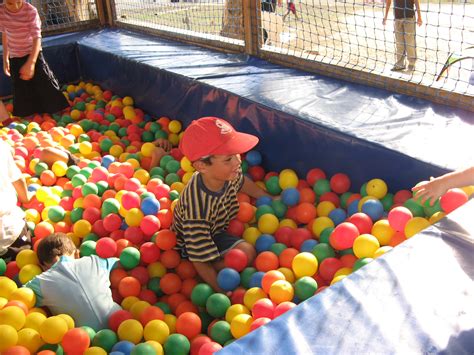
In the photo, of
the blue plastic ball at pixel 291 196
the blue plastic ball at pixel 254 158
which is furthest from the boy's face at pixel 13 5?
the blue plastic ball at pixel 291 196

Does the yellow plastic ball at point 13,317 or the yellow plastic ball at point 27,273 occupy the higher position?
the yellow plastic ball at point 13,317

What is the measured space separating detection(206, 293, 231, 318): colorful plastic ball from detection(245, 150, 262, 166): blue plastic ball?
0.98 metres

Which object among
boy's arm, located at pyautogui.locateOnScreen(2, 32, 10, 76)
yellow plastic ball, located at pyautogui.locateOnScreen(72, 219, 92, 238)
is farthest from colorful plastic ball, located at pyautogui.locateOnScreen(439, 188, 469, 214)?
boy's arm, located at pyautogui.locateOnScreen(2, 32, 10, 76)

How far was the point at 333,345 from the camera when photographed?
41.9 inches

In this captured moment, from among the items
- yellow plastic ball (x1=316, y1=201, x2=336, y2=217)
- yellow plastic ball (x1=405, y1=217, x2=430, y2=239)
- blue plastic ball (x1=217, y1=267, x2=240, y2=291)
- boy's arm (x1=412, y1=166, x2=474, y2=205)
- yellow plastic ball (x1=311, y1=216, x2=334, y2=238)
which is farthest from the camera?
yellow plastic ball (x1=316, y1=201, x2=336, y2=217)

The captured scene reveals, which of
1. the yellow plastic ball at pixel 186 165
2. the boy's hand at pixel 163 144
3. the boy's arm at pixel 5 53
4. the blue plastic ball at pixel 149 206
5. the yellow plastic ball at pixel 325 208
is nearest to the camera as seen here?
the yellow plastic ball at pixel 325 208

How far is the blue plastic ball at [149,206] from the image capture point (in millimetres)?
2428

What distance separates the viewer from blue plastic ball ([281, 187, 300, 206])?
93.7 inches

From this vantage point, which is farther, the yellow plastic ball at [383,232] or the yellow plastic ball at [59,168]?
the yellow plastic ball at [59,168]

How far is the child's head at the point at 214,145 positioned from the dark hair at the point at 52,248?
24.7 inches

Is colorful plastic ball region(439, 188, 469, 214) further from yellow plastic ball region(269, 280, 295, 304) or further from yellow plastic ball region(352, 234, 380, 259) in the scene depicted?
yellow plastic ball region(269, 280, 295, 304)

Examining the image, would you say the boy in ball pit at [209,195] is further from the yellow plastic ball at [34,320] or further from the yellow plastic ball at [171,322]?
the yellow plastic ball at [34,320]

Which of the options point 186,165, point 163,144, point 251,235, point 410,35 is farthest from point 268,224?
point 410,35

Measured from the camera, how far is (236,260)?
207 cm
